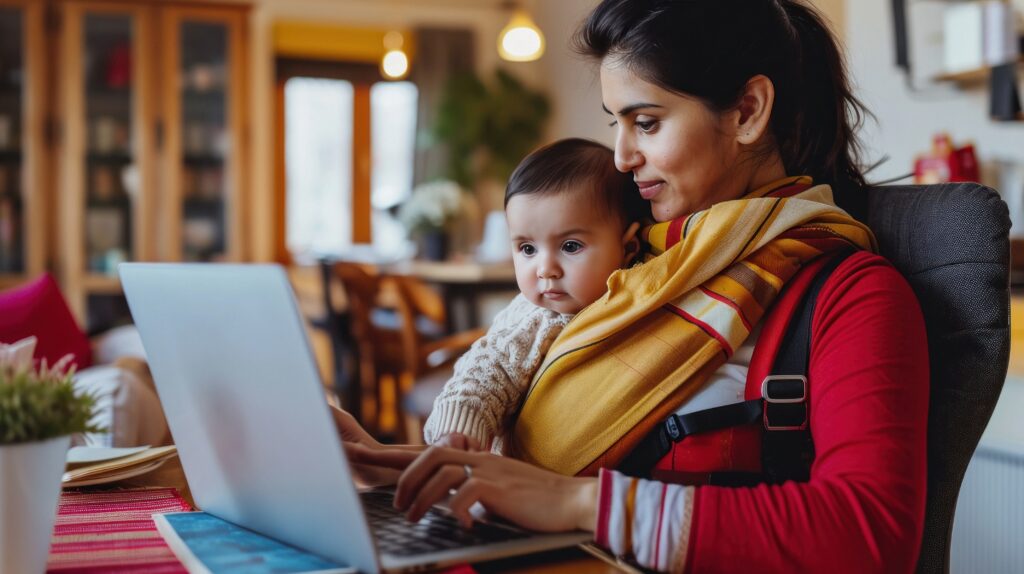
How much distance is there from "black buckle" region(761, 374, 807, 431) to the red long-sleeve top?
0.04 ft

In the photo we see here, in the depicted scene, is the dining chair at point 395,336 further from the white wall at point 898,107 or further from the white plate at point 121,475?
the white plate at point 121,475

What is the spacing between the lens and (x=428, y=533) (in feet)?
2.60

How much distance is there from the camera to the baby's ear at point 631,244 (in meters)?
1.21

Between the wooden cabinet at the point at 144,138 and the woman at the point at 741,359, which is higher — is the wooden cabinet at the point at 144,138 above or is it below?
above

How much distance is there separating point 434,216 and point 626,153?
3679 mm

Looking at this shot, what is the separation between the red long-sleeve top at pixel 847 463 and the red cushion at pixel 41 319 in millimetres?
1744

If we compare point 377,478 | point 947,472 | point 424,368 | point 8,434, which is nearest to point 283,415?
point 8,434

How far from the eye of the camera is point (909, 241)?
1.07 metres

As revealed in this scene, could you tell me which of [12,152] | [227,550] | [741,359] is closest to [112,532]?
[227,550]

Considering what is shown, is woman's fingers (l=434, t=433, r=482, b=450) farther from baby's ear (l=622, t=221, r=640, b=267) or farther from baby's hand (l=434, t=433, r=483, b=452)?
baby's ear (l=622, t=221, r=640, b=267)

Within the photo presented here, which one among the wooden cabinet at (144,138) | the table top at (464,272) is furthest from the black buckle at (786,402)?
the wooden cabinet at (144,138)

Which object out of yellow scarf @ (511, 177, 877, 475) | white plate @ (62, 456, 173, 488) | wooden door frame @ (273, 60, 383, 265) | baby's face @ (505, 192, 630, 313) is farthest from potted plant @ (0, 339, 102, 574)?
wooden door frame @ (273, 60, 383, 265)

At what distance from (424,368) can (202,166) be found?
9.39ft

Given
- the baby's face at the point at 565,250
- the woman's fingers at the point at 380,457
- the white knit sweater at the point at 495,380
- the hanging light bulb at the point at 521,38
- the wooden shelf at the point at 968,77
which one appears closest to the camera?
the woman's fingers at the point at 380,457
